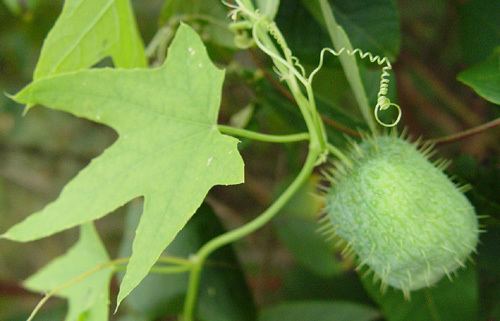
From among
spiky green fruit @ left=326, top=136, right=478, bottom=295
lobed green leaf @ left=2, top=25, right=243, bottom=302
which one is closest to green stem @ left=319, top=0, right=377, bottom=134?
spiky green fruit @ left=326, top=136, right=478, bottom=295

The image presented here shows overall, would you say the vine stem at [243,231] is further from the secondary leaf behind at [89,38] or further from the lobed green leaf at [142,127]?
the secondary leaf behind at [89,38]

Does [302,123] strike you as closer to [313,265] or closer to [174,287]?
[174,287]

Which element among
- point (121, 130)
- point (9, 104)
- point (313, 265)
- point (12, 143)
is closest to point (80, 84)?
point (121, 130)

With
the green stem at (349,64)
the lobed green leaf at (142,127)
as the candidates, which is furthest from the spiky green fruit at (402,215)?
the lobed green leaf at (142,127)

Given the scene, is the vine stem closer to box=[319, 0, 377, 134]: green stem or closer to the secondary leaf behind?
box=[319, 0, 377, 134]: green stem

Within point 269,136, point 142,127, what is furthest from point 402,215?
point 142,127

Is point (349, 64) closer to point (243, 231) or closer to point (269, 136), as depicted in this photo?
point (269, 136)
